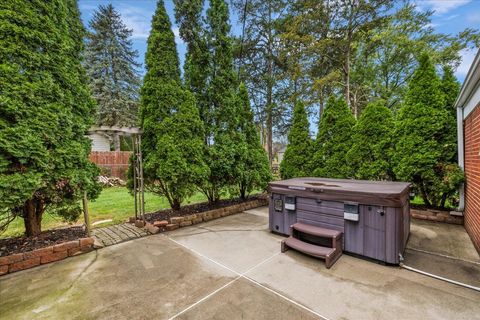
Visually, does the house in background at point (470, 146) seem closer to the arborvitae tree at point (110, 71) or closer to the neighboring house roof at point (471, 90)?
the neighboring house roof at point (471, 90)

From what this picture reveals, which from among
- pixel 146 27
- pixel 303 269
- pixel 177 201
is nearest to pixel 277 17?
pixel 146 27

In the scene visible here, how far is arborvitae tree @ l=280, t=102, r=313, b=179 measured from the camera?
6.67 metres

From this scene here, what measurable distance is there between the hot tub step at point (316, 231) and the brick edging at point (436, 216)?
3188 mm

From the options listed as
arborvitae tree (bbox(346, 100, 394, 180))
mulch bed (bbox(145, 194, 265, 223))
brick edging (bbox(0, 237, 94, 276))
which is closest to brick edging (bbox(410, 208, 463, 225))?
arborvitae tree (bbox(346, 100, 394, 180))

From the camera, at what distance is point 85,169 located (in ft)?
11.6

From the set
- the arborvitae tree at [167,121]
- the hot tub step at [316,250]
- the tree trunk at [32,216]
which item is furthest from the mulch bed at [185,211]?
the hot tub step at [316,250]

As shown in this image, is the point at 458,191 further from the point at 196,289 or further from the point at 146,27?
the point at 146,27

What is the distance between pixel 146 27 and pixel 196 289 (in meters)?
5.72

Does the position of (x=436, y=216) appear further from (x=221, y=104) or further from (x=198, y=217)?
(x=221, y=104)

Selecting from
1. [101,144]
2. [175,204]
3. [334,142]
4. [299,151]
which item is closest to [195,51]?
[175,204]

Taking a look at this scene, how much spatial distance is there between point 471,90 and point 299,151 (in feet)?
12.9

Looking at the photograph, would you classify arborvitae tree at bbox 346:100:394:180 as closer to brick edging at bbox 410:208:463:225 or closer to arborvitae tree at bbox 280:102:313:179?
brick edging at bbox 410:208:463:225

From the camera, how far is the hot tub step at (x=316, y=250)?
2.75m

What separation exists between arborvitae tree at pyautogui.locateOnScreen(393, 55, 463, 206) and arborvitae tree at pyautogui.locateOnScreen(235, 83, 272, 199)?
3386 millimetres
